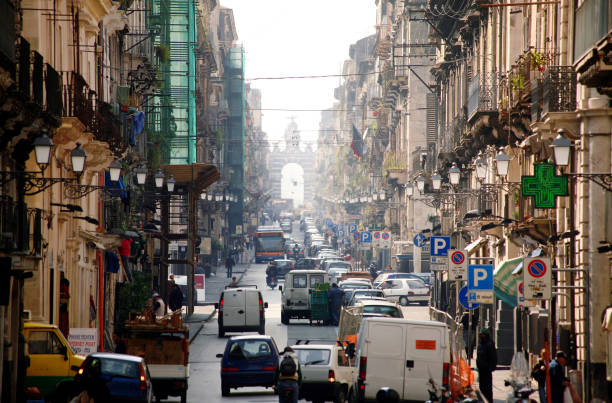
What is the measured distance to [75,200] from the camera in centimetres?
3216

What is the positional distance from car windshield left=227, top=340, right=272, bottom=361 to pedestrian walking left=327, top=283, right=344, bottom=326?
59.6ft

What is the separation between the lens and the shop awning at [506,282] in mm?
28547

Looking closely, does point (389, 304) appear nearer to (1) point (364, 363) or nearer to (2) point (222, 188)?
(1) point (364, 363)

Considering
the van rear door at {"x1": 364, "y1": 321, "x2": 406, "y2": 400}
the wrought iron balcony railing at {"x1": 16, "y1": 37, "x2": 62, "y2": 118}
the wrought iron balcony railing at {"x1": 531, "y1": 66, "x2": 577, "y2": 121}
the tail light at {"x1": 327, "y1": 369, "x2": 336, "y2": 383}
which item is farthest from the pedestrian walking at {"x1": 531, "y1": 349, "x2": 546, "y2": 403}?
the wrought iron balcony railing at {"x1": 16, "y1": 37, "x2": 62, "y2": 118}

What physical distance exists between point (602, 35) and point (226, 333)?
2712 cm

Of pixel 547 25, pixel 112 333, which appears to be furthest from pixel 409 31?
pixel 547 25

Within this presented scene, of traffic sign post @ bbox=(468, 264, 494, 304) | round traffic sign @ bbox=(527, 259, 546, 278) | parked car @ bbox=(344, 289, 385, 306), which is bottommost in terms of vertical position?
parked car @ bbox=(344, 289, 385, 306)

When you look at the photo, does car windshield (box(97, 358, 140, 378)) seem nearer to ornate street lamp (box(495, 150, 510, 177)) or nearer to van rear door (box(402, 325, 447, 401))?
van rear door (box(402, 325, 447, 401))

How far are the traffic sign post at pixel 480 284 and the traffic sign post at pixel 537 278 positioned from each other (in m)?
6.21

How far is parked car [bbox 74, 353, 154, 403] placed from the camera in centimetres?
2031

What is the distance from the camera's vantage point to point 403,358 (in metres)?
21.9

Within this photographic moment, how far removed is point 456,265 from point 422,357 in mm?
7455

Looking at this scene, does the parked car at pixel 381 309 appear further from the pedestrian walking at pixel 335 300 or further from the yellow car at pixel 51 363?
the yellow car at pixel 51 363

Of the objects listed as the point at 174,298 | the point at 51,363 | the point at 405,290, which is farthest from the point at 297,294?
the point at 51,363
